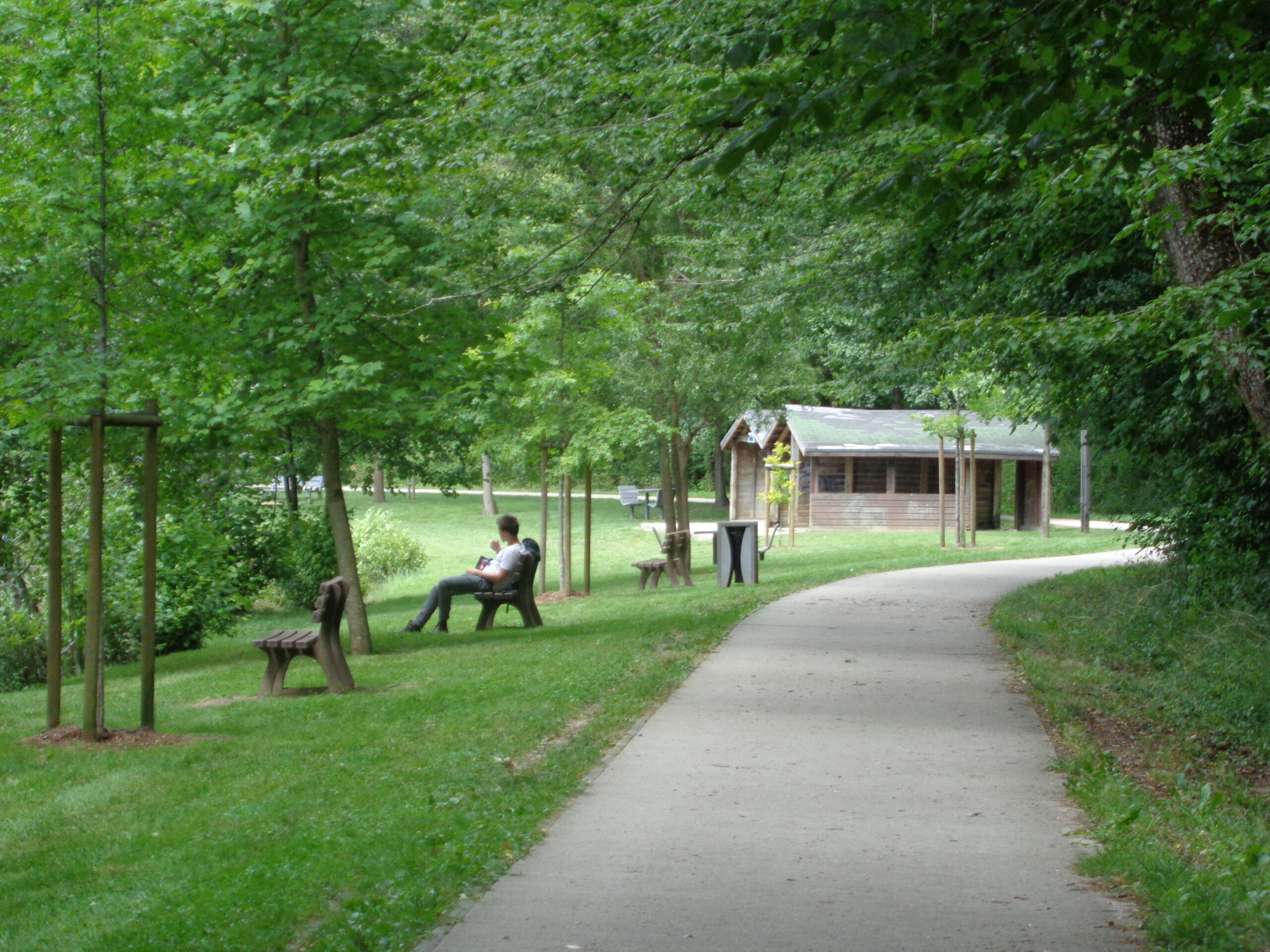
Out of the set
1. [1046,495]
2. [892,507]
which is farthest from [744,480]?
[1046,495]

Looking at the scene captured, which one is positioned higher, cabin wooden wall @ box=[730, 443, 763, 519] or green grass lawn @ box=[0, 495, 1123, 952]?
cabin wooden wall @ box=[730, 443, 763, 519]

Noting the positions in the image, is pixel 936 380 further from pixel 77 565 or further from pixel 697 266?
pixel 77 565

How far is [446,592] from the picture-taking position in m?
15.0

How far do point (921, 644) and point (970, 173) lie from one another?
683 centimetres

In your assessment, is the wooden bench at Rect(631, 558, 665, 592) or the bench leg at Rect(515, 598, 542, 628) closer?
the bench leg at Rect(515, 598, 542, 628)

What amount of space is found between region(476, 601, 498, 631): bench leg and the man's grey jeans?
227mm

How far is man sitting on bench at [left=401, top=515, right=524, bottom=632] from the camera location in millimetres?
14523

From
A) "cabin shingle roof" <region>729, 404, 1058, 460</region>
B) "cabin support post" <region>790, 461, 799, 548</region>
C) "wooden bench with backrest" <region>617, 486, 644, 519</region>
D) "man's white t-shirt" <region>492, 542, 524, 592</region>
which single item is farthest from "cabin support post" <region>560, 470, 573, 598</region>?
"wooden bench with backrest" <region>617, 486, 644, 519</region>

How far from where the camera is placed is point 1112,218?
11.3 metres

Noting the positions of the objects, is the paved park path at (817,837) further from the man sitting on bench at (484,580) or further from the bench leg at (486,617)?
the bench leg at (486,617)

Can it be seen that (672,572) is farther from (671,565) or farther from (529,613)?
(529,613)

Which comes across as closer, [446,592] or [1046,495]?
[446,592]

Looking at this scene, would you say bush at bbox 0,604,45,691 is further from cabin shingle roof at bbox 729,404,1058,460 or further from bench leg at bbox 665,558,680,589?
cabin shingle roof at bbox 729,404,1058,460

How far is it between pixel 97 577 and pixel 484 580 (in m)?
6.67
